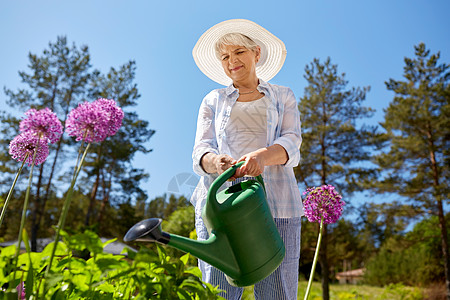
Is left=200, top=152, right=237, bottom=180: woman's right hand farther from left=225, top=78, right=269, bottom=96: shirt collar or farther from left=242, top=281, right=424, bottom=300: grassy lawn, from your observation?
left=242, top=281, right=424, bottom=300: grassy lawn

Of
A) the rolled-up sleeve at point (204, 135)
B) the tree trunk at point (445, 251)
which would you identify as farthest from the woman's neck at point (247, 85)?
the tree trunk at point (445, 251)

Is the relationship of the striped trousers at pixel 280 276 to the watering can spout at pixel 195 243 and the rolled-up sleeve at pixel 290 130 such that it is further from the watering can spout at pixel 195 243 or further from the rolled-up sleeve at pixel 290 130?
the watering can spout at pixel 195 243

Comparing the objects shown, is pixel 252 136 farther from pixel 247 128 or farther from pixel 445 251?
pixel 445 251

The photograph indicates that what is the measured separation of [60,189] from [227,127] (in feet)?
48.5

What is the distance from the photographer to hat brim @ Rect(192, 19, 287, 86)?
4.87ft

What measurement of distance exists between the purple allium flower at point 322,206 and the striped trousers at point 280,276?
361 millimetres

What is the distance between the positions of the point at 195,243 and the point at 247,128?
0.66m

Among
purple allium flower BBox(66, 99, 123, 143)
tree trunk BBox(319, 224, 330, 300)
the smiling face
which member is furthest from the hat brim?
tree trunk BBox(319, 224, 330, 300)

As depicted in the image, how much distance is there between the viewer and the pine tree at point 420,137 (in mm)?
11227

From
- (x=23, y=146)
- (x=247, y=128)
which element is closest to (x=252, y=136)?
(x=247, y=128)

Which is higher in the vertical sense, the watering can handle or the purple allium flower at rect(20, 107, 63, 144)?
the purple allium flower at rect(20, 107, 63, 144)

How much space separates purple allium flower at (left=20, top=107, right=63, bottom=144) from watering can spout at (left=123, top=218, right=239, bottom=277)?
424 mm

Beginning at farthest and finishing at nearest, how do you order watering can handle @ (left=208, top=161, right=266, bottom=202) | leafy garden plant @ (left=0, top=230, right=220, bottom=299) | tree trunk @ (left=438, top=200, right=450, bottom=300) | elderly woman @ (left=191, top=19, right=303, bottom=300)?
tree trunk @ (left=438, top=200, right=450, bottom=300) → elderly woman @ (left=191, top=19, right=303, bottom=300) → watering can handle @ (left=208, top=161, right=266, bottom=202) → leafy garden plant @ (left=0, top=230, right=220, bottom=299)

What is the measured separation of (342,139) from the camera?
1246cm
